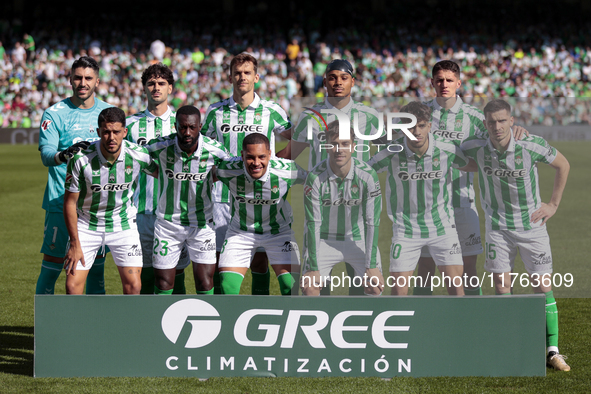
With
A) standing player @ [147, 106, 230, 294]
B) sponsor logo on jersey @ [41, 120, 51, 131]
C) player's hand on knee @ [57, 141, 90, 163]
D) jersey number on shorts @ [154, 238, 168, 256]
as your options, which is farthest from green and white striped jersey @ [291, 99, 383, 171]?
sponsor logo on jersey @ [41, 120, 51, 131]

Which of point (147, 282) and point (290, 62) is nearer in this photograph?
point (147, 282)

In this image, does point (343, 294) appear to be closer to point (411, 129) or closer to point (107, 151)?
point (411, 129)

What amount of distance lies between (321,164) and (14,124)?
18.6 metres

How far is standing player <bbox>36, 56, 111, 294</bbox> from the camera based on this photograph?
4.89m

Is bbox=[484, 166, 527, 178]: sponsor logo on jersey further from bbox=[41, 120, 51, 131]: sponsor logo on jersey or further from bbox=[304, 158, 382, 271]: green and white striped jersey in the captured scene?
bbox=[41, 120, 51, 131]: sponsor logo on jersey

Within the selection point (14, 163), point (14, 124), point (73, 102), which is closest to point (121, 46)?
point (14, 124)

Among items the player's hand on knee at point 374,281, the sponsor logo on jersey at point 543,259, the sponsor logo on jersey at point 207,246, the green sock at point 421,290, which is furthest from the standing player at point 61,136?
the sponsor logo on jersey at point 543,259

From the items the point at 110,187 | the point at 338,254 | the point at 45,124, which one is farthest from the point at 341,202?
the point at 45,124

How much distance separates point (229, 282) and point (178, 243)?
1.77ft

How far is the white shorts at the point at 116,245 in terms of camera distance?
4.53m

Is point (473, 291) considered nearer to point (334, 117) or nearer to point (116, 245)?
point (334, 117)

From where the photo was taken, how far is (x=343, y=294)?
4523 millimetres

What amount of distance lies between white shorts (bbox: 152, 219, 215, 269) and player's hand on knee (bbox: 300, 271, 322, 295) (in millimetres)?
788

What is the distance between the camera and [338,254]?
4.44 metres
